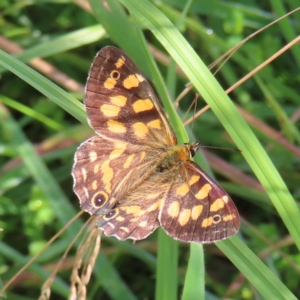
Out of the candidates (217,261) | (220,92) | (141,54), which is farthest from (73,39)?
(217,261)

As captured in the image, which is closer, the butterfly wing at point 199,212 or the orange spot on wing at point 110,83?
the butterfly wing at point 199,212

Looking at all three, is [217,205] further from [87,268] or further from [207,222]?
[87,268]

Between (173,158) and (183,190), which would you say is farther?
(173,158)

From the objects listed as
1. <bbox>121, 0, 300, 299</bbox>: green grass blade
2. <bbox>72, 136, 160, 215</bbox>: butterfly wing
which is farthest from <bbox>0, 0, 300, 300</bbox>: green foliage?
<bbox>72, 136, 160, 215</bbox>: butterfly wing

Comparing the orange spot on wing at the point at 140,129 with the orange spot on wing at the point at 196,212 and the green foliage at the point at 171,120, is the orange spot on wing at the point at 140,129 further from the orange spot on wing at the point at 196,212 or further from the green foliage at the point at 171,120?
the orange spot on wing at the point at 196,212

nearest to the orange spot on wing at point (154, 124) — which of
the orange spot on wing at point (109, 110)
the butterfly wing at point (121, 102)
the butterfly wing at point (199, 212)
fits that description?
the butterfly wing at point (121, 102)

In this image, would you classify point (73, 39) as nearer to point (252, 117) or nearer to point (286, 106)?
point (252, 117)

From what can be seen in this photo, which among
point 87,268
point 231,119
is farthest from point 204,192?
point 87,268
